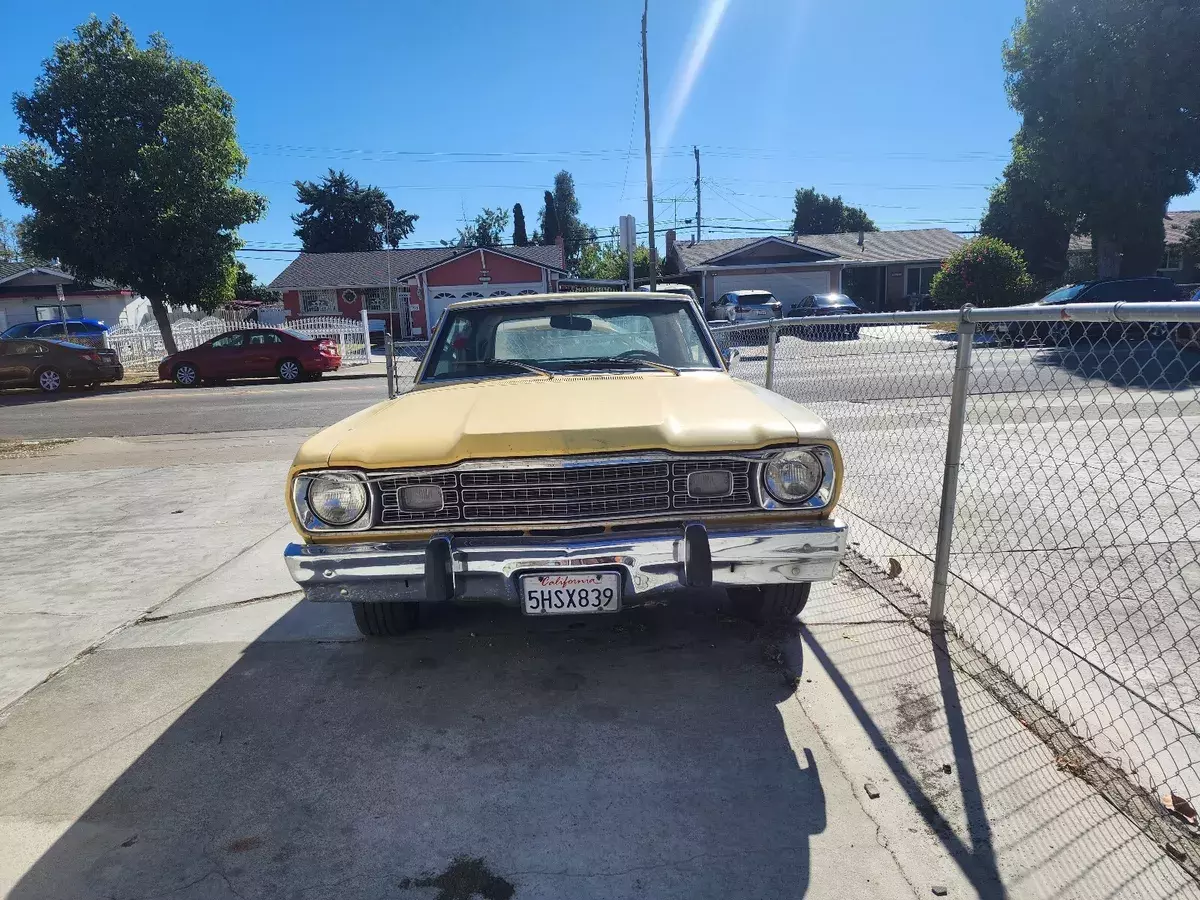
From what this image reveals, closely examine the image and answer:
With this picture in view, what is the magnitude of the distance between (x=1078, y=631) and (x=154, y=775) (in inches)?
155

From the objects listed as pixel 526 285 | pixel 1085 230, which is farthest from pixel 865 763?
pixel 526 285

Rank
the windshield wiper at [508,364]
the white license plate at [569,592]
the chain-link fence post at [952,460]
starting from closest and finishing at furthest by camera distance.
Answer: the white license plate at [569,592]
the chain-link fence post at [952,460]
the windshield wiper at [508,364]

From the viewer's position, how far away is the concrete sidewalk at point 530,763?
2.29 meters

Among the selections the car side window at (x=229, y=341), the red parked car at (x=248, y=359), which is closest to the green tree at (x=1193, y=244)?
the red parked car at (x=248, y=359)

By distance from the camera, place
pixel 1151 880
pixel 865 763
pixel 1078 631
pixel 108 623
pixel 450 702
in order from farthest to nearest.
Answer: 1. pixel 108 623
2. pixel 1078 631
3. pixel 450 702
4. pixel 865 763
5. pixel 1151 880

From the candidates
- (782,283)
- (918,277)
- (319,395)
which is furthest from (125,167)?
(918,277)

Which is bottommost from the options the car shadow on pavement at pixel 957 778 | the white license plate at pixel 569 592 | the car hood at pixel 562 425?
the car shadow on pavement at pixel 957 778

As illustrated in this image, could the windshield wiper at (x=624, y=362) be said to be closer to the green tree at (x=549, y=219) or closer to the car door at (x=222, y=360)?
the car door at (x=222, y=360)

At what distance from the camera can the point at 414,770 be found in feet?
9.23

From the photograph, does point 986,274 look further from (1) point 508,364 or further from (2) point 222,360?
(1) point 508,364

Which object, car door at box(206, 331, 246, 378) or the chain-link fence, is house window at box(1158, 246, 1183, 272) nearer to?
the chain-link fence

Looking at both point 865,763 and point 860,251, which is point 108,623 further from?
point 860,251

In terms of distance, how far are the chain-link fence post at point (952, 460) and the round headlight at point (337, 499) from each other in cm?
248

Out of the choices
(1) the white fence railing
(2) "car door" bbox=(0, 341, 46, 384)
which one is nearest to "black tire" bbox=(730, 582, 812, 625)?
(2) "car door" bbox=(0, 341, 46, 384)
